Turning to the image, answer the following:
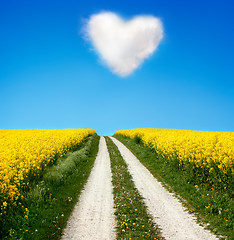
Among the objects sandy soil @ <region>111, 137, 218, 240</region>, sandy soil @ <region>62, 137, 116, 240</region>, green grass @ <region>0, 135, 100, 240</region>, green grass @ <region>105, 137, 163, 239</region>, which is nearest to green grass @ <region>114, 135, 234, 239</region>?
sandy soil @ <region>111, 137, 218, 240</region>

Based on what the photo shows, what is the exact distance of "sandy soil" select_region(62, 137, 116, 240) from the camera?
776 cm

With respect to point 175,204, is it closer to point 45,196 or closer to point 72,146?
point 45,196

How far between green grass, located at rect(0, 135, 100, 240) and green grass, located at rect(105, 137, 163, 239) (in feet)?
8.16

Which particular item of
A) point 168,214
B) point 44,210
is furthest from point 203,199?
point 44,210

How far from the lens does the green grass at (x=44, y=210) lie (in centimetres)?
761

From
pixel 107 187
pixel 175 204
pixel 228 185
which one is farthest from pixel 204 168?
pixel 107 187

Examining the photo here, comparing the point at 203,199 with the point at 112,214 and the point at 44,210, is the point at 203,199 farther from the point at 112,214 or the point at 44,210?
the point at 44,210

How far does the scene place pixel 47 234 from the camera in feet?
25.0

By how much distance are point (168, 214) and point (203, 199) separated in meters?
2.32

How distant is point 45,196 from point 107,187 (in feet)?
14.0

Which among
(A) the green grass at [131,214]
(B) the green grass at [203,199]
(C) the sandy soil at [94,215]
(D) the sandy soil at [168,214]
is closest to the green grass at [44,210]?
(C) the sandy soil at [94,215]

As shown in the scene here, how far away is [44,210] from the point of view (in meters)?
9.11

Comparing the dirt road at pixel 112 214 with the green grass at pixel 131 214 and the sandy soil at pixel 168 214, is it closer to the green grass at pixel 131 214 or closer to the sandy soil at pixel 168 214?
the sandy soil at pixel 168 214

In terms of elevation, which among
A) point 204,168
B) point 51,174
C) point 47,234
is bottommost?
point 47,234
